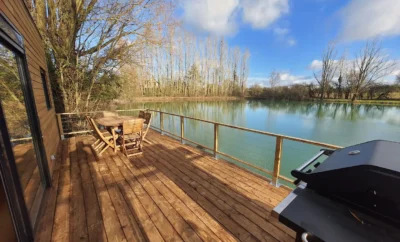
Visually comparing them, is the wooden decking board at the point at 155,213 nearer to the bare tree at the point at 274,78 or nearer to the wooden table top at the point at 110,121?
the wooden table top at the point at 110,121

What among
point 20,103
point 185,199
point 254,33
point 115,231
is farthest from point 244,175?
point 254,33

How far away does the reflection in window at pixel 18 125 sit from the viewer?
145 cm

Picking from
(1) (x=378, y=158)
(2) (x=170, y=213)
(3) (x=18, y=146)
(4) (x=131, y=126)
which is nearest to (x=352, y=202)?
(1) (x=378, y=158)

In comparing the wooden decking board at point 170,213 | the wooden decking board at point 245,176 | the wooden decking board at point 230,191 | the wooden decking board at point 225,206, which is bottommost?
the wooden decking board at point 245,176

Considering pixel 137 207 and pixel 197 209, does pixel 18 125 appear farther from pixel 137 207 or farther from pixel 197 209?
pixel 197 209

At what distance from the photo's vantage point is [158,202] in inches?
79.4

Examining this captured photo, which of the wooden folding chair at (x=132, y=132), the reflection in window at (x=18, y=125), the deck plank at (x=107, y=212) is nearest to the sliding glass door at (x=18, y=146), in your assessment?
the reflection in window at (x=18, y=125)

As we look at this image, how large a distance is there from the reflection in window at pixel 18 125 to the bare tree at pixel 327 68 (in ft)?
104

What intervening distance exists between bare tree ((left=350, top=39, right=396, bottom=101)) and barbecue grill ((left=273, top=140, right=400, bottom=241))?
95.8ft

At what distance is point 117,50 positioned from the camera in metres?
6.16

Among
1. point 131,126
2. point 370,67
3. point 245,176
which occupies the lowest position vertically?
point 245,176

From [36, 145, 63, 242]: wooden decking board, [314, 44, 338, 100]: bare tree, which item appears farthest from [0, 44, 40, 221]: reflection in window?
[314, 44, 338, 100]: bare tree

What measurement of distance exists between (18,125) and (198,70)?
28856 mm

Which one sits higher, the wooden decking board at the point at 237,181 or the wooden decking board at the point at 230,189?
the wooden decking board at the point at 230,189
